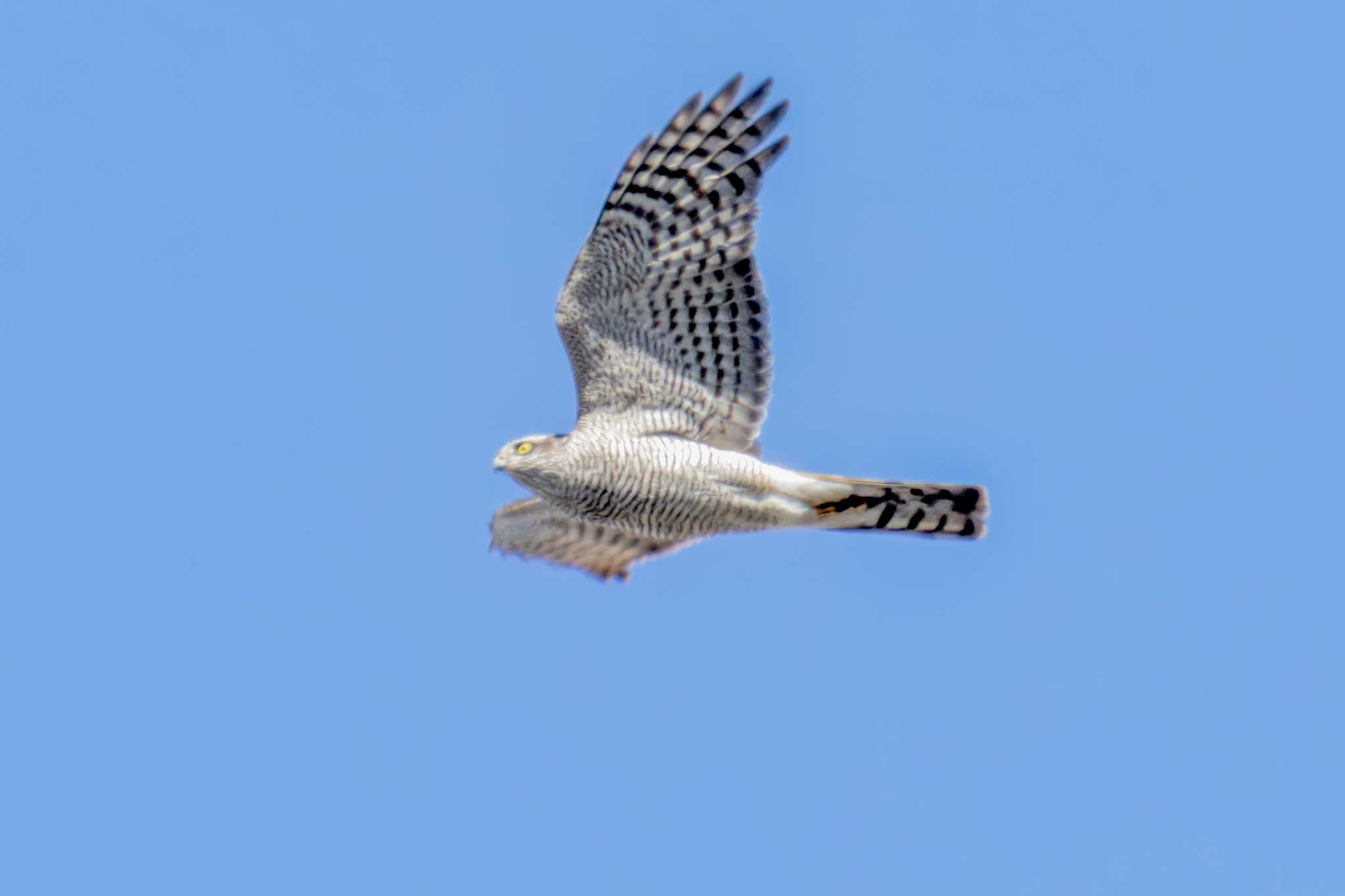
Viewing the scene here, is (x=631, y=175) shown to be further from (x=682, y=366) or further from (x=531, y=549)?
(x=531, y=549)

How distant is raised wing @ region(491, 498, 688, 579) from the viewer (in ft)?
54.0

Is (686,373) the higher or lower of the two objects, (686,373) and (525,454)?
the higher

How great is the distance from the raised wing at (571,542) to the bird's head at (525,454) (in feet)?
3.82

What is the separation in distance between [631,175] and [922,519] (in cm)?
272

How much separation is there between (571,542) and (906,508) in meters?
2.23

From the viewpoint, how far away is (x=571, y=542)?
54.6 ft

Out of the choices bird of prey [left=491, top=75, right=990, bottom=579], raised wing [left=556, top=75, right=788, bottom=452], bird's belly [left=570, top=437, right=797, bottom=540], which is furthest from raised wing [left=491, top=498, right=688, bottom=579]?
raised wing [left=556, top=75, right=788, bottom=452]

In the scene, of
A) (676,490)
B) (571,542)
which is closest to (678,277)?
(676,490)

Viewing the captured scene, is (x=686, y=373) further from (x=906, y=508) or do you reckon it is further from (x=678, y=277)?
(x=906, y=508)

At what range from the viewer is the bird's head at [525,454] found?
15.2m

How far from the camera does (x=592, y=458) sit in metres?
15.2

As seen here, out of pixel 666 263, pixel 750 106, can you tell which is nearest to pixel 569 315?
pixel 666 263

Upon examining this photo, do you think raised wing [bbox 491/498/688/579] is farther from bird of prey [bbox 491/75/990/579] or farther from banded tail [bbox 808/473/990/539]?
banded tail [bbox 808/473/990/539]

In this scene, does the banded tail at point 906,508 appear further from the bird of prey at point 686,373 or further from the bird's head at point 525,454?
the bird's head at point 525,454
